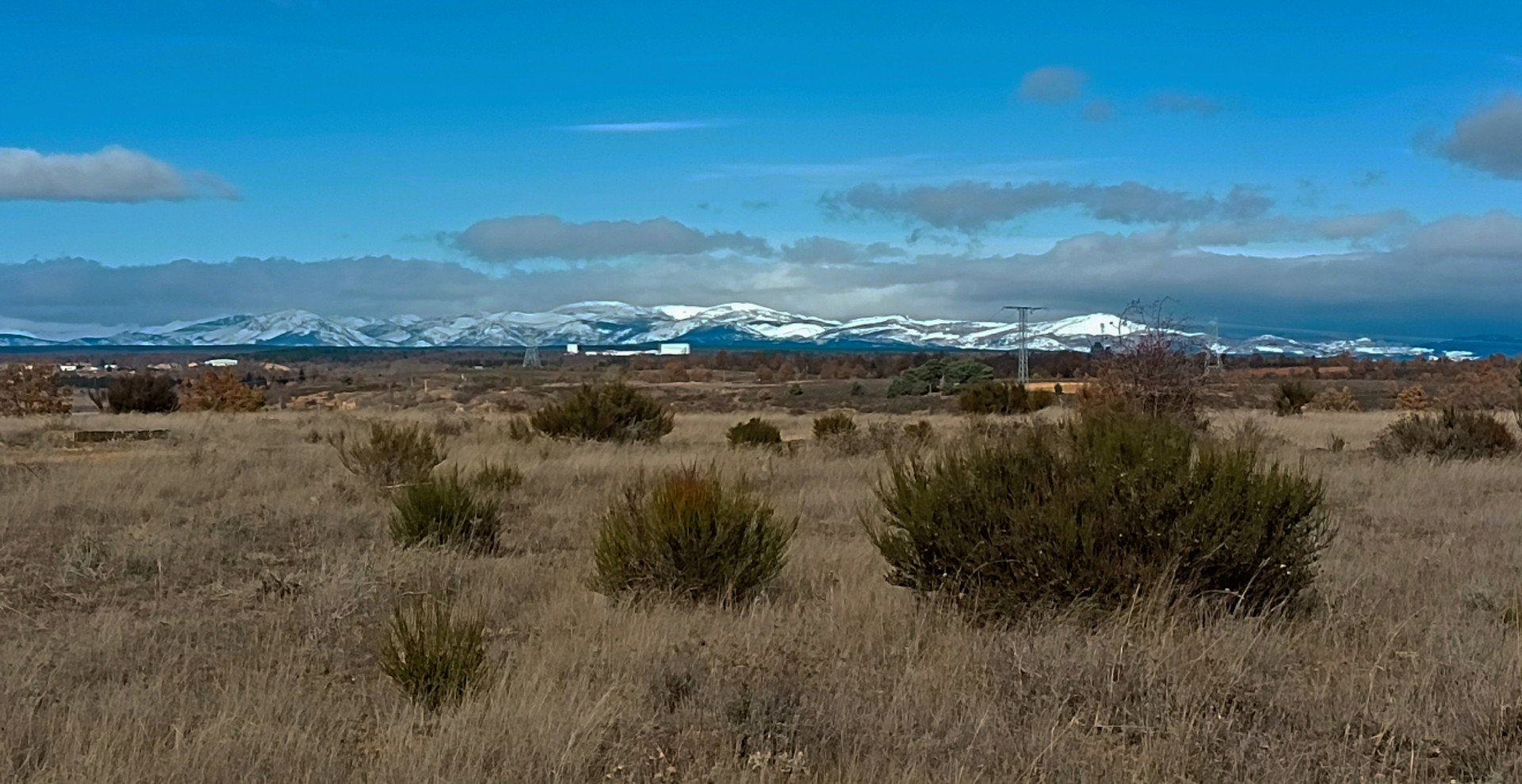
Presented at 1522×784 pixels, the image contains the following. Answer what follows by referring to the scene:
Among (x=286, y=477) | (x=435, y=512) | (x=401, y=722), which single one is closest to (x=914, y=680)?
(x=401, y=722)

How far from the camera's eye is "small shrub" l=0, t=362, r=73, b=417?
3331 centimetres

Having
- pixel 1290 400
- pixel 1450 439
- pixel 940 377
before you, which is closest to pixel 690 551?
pixel 1450 439

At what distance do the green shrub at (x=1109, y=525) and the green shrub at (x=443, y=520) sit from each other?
Answer: 169 inches

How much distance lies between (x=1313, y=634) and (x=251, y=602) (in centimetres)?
618

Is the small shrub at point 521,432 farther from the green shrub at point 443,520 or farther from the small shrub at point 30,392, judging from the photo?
the small shrub at point 30,392

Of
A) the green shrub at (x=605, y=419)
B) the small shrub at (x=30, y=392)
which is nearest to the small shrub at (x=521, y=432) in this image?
the green shrub at (x=605, y=419)

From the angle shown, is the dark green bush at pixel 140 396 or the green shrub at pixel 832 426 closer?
the green shrub at pixel 832 426

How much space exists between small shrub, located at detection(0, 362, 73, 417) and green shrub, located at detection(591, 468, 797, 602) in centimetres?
3061

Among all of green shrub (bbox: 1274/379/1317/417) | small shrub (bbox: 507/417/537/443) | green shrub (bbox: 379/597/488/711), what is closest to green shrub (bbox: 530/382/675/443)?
small shrub (bbox: 507/417/537/443)

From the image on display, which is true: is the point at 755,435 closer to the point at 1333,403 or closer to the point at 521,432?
the point at 521,432

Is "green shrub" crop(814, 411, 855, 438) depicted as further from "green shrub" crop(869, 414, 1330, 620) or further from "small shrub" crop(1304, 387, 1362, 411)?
"small shrub" crop(1304, 387, 1362, 411)

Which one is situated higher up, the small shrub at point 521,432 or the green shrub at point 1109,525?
the green shrub at point 1109,525

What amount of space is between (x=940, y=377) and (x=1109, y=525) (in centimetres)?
5776

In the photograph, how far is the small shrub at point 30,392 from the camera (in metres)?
33.3
